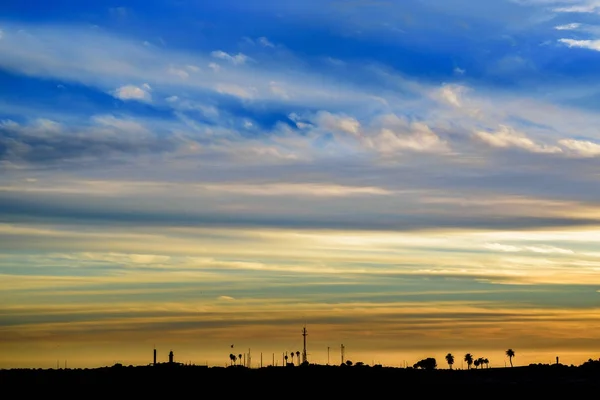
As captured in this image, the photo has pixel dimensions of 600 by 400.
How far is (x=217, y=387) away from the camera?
125 m

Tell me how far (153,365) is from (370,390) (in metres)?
34.2

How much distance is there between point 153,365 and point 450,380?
1710 inches

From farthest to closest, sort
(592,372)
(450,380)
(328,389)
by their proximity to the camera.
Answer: (592,372) → (450,380) → (328,389)

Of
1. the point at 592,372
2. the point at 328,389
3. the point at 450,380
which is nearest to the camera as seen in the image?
the point at 328,389

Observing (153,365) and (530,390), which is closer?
(530,390)

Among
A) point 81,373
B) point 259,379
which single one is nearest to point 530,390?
point 259,379

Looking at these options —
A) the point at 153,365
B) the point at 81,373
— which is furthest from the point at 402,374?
the point at 81,373

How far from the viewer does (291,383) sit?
415 ft

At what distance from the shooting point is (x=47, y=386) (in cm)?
12900

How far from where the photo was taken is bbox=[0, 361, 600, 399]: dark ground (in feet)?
406

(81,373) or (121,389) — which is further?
(81,373)

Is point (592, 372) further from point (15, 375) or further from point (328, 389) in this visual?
point (15, 375)

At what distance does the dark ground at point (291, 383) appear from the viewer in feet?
406

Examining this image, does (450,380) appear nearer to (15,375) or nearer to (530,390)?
(530,390)
